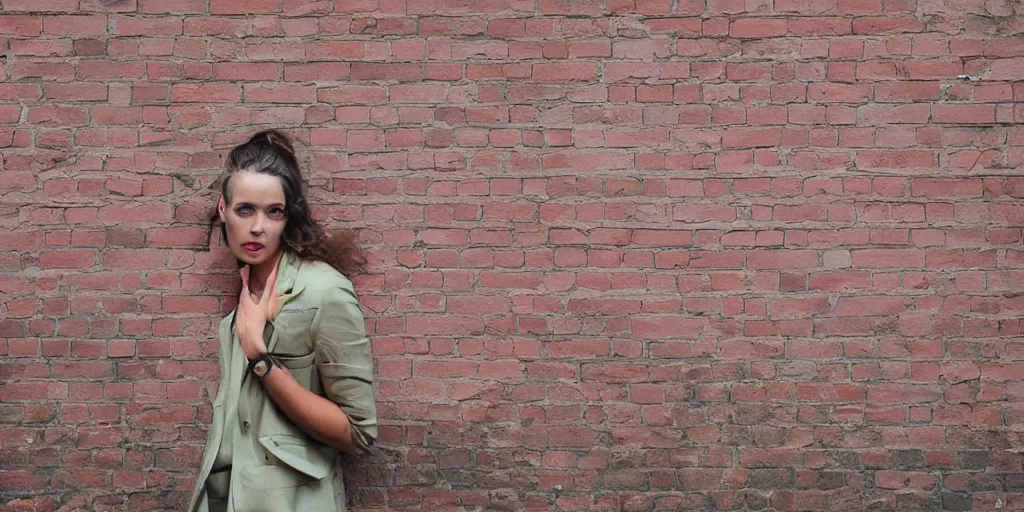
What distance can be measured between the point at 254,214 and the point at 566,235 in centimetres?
128

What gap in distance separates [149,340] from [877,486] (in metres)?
3.14

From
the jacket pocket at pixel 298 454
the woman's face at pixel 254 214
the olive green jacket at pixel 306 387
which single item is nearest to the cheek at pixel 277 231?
the woman's face at pixel 254 214

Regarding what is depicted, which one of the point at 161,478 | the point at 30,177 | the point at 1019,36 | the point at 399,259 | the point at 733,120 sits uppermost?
the point at 1019,36

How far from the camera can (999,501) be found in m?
4.07

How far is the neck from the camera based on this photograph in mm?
3949

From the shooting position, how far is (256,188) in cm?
384

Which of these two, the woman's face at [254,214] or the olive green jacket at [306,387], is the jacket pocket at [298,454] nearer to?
the olive green jacket at [306,387]

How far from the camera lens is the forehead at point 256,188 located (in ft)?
12.6

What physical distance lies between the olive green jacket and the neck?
0.08m

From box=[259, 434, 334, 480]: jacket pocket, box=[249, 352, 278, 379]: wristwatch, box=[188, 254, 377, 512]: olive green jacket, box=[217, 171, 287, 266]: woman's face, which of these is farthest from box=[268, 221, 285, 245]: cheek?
box=[259, 434, 334, 480]: jacket pocket

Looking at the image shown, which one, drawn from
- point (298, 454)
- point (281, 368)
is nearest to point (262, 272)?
point (281, 368)

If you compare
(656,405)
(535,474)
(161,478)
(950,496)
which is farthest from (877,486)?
(161,478)

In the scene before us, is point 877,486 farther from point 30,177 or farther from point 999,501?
point 30,177

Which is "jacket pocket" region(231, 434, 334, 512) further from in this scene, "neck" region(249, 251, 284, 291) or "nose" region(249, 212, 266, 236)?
"nose" region(249, 212, 266, 236)
